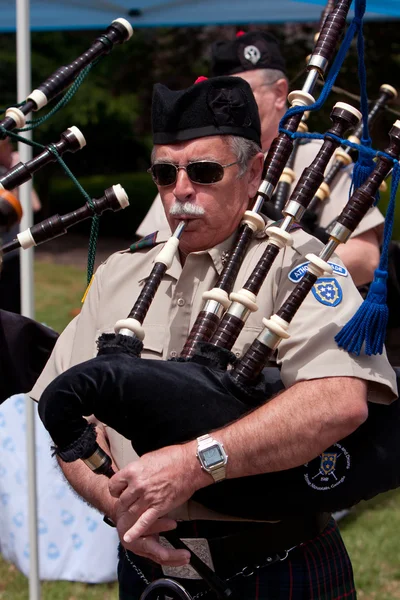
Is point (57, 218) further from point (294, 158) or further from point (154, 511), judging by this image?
point (294, 158)

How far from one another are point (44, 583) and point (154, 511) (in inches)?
89.8

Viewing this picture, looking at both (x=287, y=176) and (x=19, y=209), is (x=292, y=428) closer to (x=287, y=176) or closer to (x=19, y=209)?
(x=19, y=209)

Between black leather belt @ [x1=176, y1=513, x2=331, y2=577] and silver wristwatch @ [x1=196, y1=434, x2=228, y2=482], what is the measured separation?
11.4 inches

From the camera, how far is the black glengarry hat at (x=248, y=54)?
3336 mm

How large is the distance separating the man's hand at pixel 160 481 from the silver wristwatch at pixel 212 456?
0.04 ft

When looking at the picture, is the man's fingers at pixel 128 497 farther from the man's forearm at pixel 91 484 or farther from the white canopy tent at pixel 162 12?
the white canopy tent at pixel 162 12

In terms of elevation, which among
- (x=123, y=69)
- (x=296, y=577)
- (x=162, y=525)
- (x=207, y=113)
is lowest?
(x=296, y=577)

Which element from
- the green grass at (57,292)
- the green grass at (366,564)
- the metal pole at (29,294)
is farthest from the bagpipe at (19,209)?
the green grass at (57,292)

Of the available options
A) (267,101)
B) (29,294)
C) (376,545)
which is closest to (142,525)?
(29,294)

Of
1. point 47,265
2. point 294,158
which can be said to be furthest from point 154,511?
point 47,265

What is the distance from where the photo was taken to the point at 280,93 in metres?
3.30

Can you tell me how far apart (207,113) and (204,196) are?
7.2 inches

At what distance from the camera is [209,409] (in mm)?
1553

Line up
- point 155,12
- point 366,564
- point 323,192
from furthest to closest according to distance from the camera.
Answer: point 155,12, point 366,564, point 323,192
